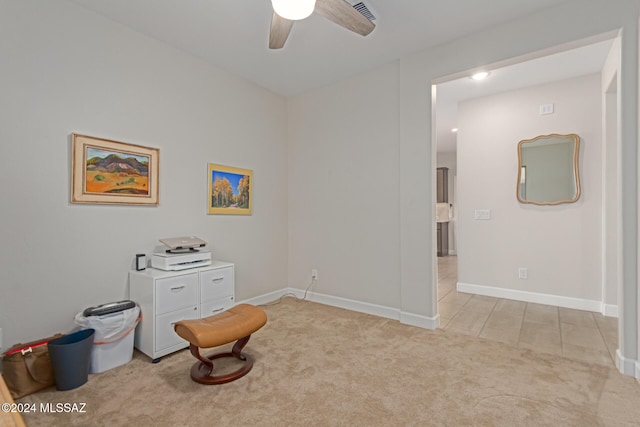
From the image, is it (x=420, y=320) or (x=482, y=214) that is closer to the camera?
(x=420, y=320)

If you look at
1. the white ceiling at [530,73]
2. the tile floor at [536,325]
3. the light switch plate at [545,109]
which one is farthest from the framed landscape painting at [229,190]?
the light switch plate at [545,109]

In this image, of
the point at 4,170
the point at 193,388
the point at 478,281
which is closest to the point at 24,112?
the point at 4,170

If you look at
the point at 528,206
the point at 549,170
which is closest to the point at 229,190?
the point at 528,206

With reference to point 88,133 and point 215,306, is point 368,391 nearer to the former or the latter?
point 215,306

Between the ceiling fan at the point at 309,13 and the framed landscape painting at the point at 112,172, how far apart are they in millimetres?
1512

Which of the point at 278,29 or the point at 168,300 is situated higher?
the point at 278,29

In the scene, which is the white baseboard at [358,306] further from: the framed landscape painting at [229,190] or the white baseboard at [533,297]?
the white baseboard at [533,297]

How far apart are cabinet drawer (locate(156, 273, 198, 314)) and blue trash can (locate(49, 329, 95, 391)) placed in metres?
0.47

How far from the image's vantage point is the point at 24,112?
6.67 ft

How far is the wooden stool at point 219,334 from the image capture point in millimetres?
1913

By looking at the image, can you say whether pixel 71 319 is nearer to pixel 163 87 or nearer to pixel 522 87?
pixel 163 87

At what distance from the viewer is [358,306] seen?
3.48 metres

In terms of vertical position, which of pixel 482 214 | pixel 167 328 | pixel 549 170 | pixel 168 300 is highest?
pixel 549 170

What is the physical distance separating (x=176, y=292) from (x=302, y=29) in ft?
8.15
